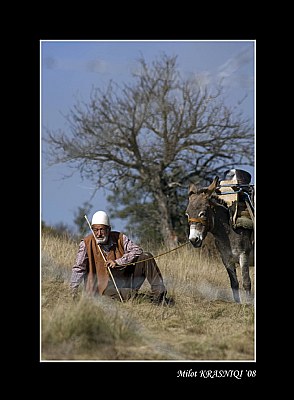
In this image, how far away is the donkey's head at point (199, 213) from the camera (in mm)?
9070

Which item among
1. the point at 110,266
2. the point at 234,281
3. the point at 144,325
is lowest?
the point at 144,325

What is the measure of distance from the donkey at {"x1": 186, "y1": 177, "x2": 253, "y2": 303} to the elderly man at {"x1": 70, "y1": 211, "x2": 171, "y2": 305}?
872mm

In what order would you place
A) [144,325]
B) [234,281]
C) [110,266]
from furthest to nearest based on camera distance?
1. [234,281]
2. [110,266]
3. [144,325]

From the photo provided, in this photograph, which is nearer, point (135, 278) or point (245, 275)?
point (135, 278)

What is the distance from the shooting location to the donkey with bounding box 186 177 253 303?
9164mm

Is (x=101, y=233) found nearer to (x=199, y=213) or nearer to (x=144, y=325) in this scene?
(x=199, y=213)

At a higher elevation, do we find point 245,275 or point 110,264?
point 110,264

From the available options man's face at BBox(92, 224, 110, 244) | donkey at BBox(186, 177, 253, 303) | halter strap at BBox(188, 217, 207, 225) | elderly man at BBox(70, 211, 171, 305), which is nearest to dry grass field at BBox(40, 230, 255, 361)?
elderly man at BBox(70, 211, 171, 305)

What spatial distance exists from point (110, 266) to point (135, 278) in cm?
49

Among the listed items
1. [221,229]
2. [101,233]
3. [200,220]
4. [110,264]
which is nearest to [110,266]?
[110,264]

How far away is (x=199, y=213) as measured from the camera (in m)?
9.14

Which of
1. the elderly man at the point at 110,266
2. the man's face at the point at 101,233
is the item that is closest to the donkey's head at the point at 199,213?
the elderly man at the point at 110,266

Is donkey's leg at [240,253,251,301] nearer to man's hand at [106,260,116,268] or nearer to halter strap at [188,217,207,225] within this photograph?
halter strap at [188,217,207,225]

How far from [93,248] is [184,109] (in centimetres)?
1352
